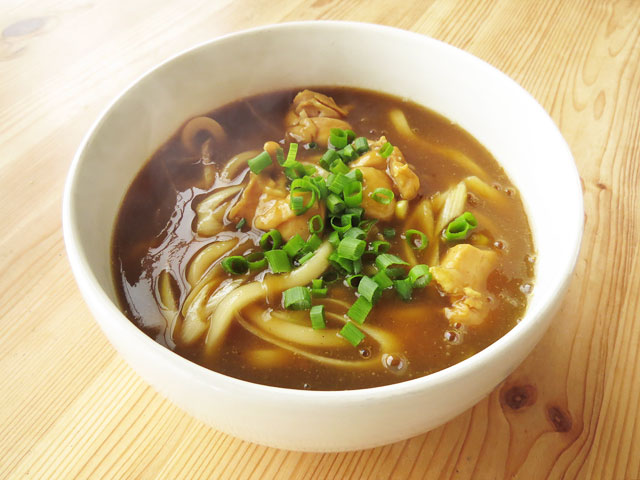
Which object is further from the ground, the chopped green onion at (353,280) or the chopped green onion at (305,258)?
the chopped green onion at (305,258)

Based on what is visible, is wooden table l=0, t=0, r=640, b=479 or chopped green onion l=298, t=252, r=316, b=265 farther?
chopped green onion l=298, t=252, r=316, b=265

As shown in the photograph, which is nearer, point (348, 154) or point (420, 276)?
point (420, 276)

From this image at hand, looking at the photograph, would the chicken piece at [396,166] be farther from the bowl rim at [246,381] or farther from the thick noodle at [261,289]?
the bowl rim at [246,381]

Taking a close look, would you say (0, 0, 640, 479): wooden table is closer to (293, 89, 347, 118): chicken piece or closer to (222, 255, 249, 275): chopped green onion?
(222, 255, 249, 275): chopped green onion

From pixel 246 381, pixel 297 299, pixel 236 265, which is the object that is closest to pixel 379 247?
pixel 297 299

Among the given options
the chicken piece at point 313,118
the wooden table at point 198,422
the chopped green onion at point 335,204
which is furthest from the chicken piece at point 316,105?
the wooden table at point 198,422

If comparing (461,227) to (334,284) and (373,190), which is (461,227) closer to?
(373,190)

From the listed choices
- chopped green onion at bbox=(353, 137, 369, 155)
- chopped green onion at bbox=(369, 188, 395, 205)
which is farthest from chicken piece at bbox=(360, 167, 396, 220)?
chopped green onion at bbox=(353, 137, 369, 155)
